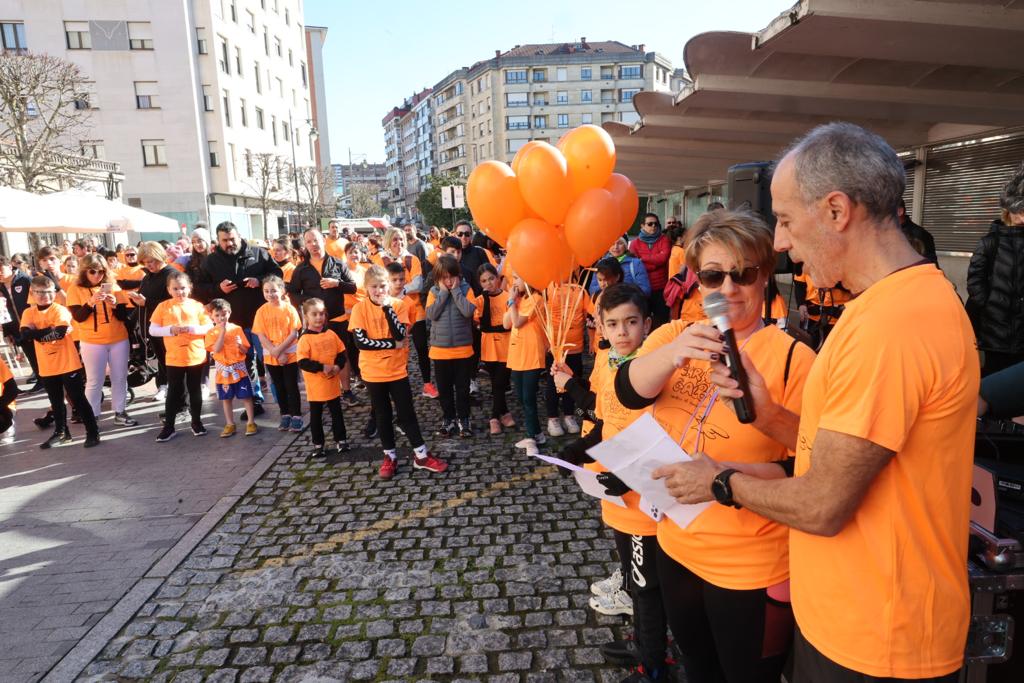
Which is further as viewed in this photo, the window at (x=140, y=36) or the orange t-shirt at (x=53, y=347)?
the window at (x=140, y=36)

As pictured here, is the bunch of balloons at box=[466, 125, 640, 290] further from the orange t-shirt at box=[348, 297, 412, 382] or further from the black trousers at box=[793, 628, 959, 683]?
the black trousers at box=[793, 628, 959, 683]

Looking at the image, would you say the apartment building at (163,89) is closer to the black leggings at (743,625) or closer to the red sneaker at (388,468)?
the red sneaker at (388,468)

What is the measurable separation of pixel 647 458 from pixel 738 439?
28 cm

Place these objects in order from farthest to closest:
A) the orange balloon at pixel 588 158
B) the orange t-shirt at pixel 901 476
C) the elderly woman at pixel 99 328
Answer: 1. the elderly woman at pixel 99 328
2. the orange balloon at pixel 588 158
3. the orange t-shirt at pixel 901 476

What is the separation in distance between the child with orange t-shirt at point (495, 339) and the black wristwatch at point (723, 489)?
4955 mm

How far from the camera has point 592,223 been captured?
395cm

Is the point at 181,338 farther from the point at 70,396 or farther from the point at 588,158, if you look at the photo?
the point at 588,158

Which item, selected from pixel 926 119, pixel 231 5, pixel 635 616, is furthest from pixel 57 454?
pixel 231 5

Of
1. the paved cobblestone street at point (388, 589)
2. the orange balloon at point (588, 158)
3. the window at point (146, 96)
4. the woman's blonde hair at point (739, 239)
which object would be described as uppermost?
the window at point (146, 96)

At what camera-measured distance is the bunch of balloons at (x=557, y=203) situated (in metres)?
3.97

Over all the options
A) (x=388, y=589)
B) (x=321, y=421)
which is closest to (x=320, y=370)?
(x=321, y=421)

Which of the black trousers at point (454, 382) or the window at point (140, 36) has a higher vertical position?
the window at point (140, 36)

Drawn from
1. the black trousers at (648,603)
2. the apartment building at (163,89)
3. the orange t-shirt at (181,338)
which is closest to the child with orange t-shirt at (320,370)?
the orange t-shirt at (181,338)

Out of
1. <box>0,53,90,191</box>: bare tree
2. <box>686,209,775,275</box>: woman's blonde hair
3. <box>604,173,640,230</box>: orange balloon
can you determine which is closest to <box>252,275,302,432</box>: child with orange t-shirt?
<box>604,173,640,230</box>: orange balloon
